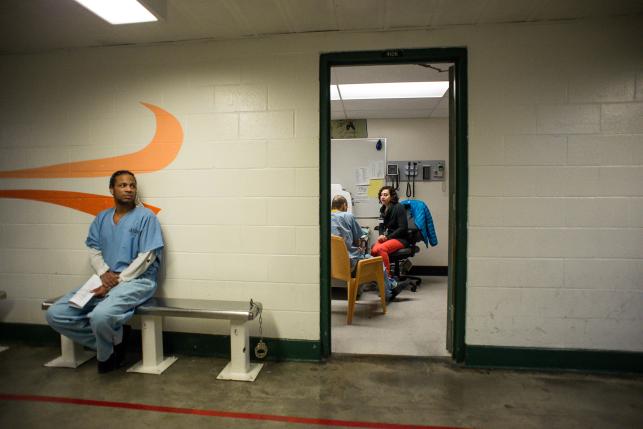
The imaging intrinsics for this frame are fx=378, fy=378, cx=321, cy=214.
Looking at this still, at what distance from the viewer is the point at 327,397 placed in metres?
2.33

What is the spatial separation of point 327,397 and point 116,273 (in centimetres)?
174

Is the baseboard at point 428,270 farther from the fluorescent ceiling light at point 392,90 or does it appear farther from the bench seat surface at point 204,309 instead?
the bench seat surface at point 204,309

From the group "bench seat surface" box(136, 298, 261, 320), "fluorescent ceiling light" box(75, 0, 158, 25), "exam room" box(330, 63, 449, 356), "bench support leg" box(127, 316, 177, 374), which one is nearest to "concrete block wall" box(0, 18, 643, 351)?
"bench seat surface" box(136, 298, 261, 320)

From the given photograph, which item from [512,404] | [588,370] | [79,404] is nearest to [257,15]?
[79,404]

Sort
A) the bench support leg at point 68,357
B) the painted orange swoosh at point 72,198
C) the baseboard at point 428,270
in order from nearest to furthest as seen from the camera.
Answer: the bench support leg at point 68,357, the painted orange swoosh at point 72,198, the baseboard at point 428,270

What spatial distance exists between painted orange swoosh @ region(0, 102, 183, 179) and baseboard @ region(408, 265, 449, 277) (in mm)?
4140

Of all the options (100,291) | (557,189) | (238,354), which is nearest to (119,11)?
(100,291)

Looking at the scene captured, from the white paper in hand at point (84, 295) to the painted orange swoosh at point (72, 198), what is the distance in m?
0.61

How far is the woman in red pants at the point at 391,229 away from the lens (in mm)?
4770

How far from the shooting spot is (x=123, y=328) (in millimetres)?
2846

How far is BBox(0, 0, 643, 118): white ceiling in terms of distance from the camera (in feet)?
7.66

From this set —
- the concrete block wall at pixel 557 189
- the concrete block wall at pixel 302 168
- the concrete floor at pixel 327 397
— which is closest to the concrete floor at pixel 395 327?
the concrete floor at pixel 327 397

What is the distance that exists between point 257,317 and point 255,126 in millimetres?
1441

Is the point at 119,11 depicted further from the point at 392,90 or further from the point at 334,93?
the point at 392,90
